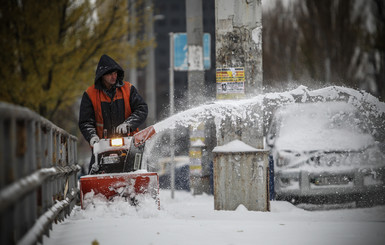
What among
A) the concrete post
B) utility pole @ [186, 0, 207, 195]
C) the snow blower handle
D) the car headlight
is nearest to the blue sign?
utility pole @ [186, 0, 207, 195]

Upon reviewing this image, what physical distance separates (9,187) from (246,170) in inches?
170

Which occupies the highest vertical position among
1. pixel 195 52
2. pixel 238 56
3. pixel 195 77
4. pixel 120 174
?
pixel 195 52

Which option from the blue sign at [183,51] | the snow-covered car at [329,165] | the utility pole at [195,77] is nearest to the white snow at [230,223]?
the snow-covered car at [329,165]

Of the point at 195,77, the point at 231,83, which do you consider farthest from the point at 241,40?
the point at 195,77

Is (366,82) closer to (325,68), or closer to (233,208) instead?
(325,68)

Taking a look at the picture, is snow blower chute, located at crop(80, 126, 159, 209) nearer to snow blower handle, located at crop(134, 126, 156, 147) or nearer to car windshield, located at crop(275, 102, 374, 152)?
snow blower handle, located at crop(134, 126, 156, 147)

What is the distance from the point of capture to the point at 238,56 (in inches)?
286

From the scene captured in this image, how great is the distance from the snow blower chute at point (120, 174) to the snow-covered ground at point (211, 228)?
13 cm

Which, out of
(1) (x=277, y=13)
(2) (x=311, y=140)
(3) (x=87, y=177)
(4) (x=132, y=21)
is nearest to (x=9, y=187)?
(3) (x=87, y=177)

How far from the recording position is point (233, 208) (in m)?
7.06

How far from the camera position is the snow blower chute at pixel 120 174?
5996 mm

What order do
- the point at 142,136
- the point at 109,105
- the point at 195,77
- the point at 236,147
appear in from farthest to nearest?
the point at 195,77
the point at 236,147
the point at 109,105
the point at 142,136

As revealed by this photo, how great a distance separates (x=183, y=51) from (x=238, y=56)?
440 centimetres

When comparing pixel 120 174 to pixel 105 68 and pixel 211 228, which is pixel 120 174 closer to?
pixel 211 228
